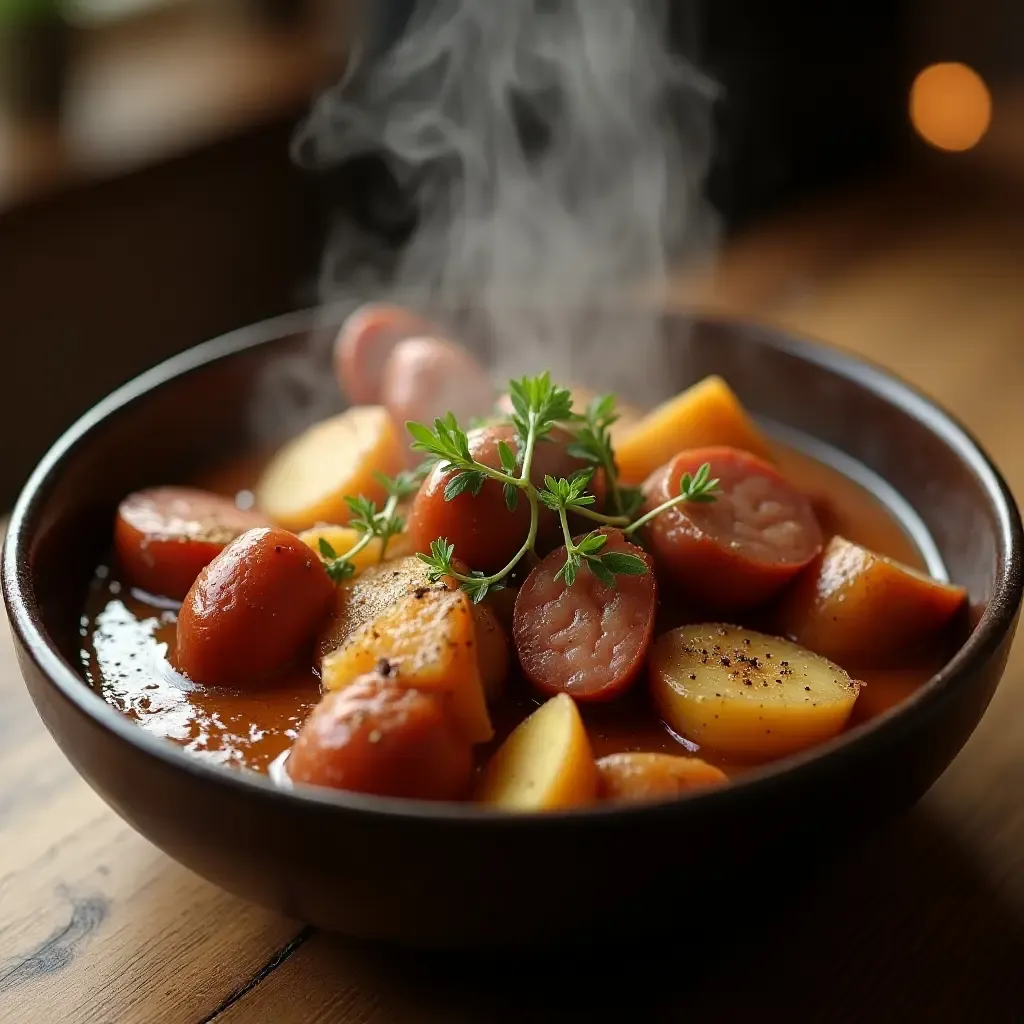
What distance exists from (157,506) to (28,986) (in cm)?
60

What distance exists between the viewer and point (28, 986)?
1220mm

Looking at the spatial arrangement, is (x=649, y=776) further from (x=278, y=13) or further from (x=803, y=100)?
(x=278, y=13)

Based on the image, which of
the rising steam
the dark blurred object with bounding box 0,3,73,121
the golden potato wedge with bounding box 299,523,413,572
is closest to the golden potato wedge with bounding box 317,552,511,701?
the golden potato wedge with bounding box 299,523,413,572

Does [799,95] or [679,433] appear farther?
[799,95]

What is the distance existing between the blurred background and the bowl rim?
709mm

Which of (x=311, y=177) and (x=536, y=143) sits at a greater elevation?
(x=536, y=143)

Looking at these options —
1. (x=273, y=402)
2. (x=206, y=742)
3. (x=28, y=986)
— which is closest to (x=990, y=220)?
(x=273, y=402)

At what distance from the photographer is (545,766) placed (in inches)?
44.8

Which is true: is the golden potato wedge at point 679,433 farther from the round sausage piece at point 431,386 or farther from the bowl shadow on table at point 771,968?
the bowl shadow on table at point 771,968

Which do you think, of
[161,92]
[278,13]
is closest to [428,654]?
[161,92]

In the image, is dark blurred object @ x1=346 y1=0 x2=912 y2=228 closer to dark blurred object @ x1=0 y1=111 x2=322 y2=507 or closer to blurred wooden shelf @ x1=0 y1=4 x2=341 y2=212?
blurred wooden shelf @ x1=0 y1=4 x2=341 y2=212

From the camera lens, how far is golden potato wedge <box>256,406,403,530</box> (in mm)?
1615

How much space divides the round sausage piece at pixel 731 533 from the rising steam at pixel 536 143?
2.90ft

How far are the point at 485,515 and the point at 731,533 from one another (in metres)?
0.28
